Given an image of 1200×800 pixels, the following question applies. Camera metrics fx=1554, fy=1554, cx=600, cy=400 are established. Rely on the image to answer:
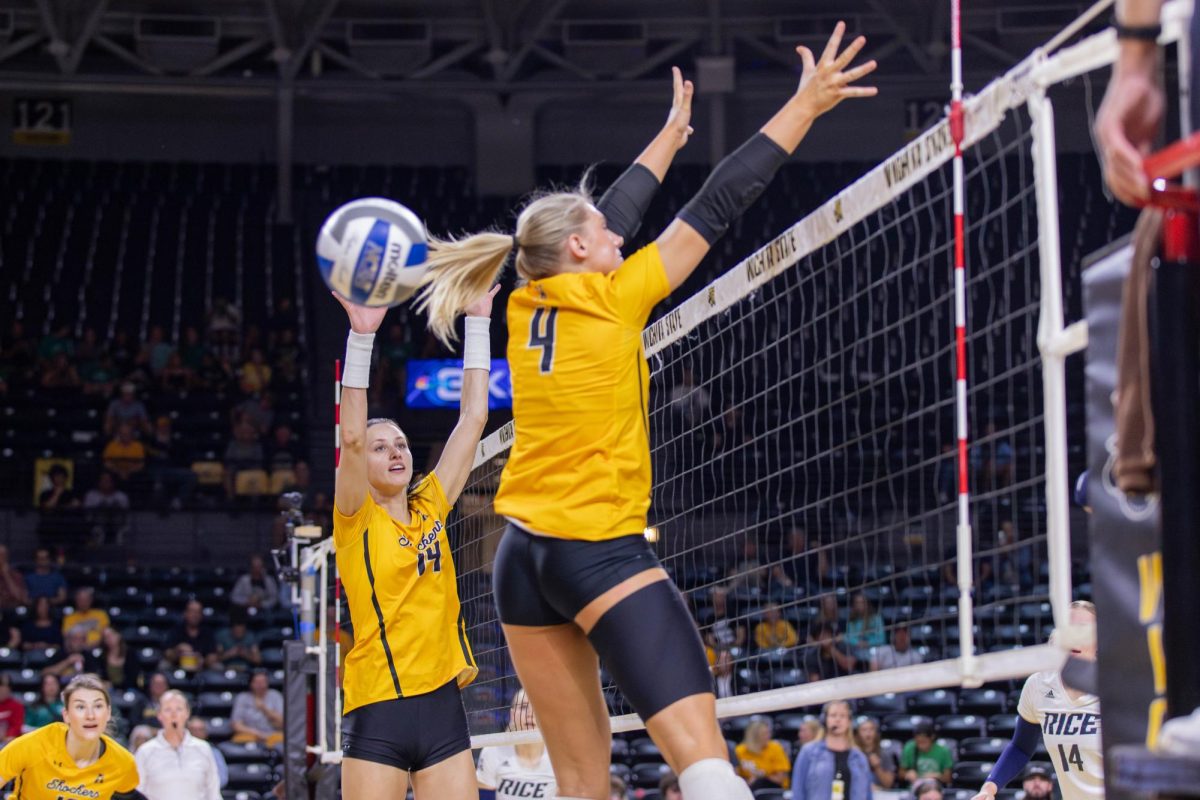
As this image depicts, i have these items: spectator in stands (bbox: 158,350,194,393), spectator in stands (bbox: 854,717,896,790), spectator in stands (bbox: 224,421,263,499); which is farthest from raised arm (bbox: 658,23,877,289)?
spectator in stands (bbox: 158,350,194,393)

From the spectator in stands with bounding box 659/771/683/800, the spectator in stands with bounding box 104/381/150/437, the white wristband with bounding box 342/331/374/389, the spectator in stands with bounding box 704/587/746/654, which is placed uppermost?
the spectator in stands with bounding box 104/381/150/437

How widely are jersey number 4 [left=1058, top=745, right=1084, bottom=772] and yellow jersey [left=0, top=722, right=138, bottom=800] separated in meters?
4.91

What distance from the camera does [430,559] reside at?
6.02 metres

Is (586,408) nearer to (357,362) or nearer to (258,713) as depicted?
(357,362)

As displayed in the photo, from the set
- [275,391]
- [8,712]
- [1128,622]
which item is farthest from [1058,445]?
[275,391]

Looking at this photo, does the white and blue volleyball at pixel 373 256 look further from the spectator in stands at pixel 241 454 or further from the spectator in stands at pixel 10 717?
the spectator in stands at pixel 241 454

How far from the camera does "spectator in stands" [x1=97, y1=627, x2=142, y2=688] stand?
15.4m

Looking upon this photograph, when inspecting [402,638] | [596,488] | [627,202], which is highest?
[627,202]

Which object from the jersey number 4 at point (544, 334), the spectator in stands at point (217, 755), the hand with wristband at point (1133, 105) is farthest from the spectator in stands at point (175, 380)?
the hand with wristband at point (1133, 105)

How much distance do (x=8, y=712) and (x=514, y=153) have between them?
12.4 m

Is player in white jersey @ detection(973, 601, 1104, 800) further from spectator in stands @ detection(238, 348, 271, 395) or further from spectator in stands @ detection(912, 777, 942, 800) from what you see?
spectator in stands @ detection(238, 348, 271, 395)

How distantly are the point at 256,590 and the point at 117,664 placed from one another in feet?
7.76

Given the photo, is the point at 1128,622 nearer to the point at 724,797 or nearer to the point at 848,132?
the point at 724,797

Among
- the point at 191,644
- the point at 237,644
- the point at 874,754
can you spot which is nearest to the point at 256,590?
the point at 237,644
